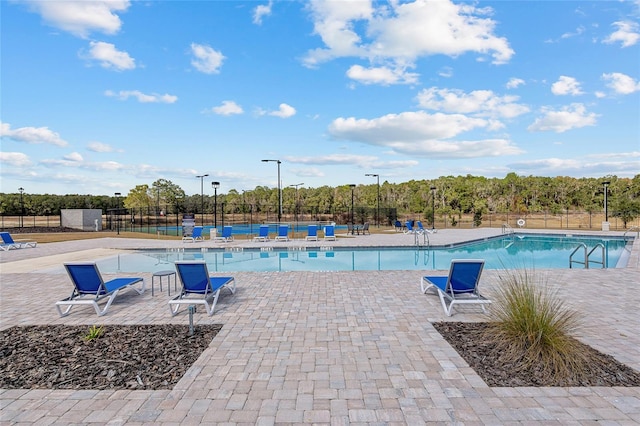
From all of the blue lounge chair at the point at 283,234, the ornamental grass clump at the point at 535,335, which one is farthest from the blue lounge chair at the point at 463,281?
the blue lounge chair at the point at 283,234

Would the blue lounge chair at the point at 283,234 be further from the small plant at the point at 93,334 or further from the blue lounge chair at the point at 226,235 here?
the small plant at the point at 93,334

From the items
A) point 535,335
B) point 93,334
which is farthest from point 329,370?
point 93,334

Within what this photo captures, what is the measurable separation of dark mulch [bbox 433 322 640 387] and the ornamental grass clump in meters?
0.05

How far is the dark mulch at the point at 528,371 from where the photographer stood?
2.91m

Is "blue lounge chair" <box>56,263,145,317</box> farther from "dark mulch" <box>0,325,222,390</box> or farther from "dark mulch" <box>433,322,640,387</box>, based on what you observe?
Answer: "dark mulch" <box>433,322,640,387</box>

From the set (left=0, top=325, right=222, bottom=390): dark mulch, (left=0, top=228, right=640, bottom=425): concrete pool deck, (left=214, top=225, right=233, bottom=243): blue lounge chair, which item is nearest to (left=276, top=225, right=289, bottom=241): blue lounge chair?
(left=214, top=225, right=233, bottom=243): blue lounge chair

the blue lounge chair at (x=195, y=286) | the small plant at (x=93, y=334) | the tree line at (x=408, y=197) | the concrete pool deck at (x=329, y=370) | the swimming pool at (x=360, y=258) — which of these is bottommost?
the swimming pool at (x=360, y=258)

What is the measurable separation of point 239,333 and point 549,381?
3107 millimetres

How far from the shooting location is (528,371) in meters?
3.08

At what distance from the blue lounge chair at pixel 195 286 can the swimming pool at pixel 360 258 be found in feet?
13.8

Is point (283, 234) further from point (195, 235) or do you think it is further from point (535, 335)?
point (535, 335)

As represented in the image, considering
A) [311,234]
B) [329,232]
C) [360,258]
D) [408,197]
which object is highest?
[408,197]

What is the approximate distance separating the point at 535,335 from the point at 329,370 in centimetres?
194

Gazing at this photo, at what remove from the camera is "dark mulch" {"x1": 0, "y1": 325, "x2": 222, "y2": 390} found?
3016mm
